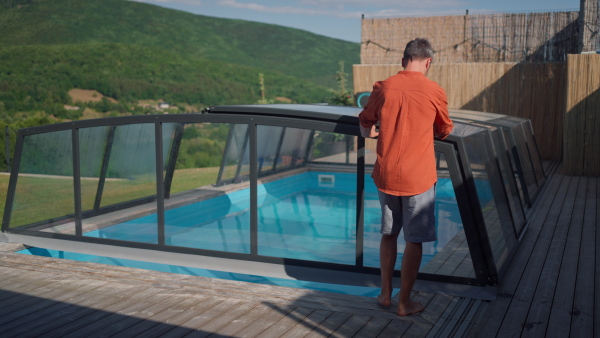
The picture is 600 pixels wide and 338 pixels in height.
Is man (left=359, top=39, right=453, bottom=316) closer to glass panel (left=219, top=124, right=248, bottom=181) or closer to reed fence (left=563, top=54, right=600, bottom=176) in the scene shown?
glass panel (left=219, top=124, right=248, bottom=181)

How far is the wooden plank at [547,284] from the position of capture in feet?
11.1

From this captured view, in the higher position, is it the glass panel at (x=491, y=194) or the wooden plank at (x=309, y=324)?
the glass panel at (x=491, y=194)

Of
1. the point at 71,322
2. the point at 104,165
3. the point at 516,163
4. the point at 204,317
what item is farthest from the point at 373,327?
the point at 516,163

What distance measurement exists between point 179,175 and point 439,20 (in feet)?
38.8

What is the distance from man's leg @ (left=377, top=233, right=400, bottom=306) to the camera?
351 cm

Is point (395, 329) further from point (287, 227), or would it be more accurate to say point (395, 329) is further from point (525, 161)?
point (525, 161)

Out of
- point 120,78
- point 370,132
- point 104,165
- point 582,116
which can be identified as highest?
point 120,78

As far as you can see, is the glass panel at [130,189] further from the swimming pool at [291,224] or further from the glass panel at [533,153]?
the glass panel at [533,153]

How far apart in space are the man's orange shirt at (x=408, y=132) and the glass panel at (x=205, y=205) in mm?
1547

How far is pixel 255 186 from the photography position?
4504 millimetres

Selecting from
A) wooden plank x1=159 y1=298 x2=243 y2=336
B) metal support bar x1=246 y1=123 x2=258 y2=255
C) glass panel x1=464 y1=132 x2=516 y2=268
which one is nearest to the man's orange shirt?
glass panel x1=464 y1=132 x2=516 y2=268

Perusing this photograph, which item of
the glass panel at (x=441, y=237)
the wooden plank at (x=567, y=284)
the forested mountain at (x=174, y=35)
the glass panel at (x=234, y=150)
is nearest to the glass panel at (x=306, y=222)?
the glass panel at (x=441, y=237)

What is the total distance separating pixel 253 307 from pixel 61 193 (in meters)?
2.56

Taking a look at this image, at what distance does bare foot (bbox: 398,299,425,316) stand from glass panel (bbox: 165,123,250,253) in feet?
4.69
